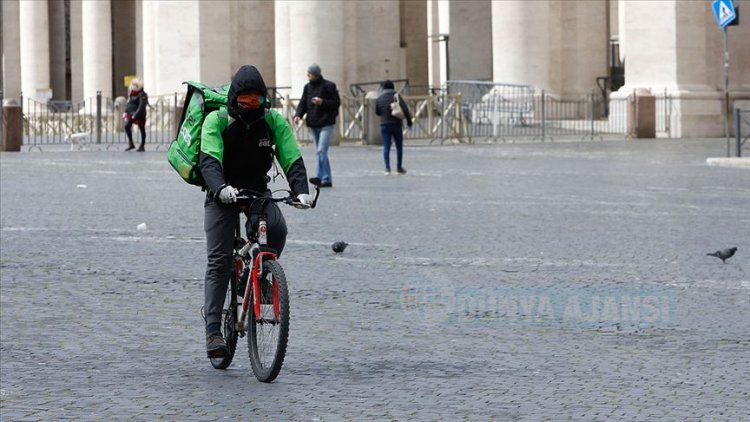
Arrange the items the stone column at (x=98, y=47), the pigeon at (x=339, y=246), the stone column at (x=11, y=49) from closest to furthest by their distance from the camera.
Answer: the pigeon at (x=339, y=246)
the stone column at (x=98, y=47)
the stone column at (x=11, y=49)

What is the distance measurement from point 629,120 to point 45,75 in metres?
36.3

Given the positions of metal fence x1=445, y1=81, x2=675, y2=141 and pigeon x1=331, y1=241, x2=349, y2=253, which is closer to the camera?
pigeon x1=331, y1=241, x2=349, y2=253

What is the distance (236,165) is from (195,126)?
0.91ft

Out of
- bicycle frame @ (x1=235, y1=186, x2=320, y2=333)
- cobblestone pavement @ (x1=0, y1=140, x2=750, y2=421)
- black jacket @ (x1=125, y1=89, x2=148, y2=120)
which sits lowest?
cobblestone pavement @ (x1=0, y1=140, x2=750, y2=421)

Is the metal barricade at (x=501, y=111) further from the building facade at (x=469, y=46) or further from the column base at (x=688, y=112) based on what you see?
the column base at (x=688, y=112)

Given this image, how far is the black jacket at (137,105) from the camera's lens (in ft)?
118

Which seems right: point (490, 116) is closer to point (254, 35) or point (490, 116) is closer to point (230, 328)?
point (254, 35)

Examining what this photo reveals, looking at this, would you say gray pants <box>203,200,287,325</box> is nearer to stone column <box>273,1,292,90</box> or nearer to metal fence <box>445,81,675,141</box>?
metal fence <box>445,81,675,141</box>

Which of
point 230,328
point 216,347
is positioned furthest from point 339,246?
point 216,347

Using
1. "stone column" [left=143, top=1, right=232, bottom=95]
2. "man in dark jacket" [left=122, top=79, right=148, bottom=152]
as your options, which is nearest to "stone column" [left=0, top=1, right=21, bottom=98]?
"stone column" [left=143, top=1, right=232, bottom=95]

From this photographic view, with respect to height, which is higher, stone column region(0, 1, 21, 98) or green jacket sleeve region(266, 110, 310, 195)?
stone column region(0, 1, 21, 98)

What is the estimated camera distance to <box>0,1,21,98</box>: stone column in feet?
239

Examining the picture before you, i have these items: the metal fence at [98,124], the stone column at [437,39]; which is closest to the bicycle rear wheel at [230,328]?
the metal fence at [98,124]

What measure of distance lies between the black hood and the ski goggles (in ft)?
0.07
